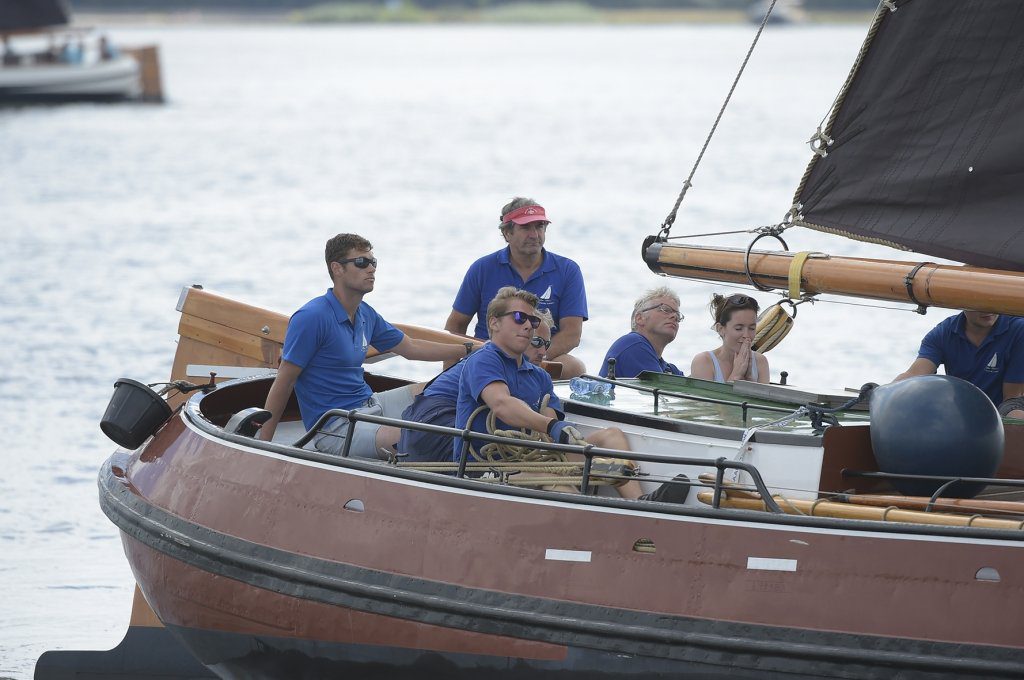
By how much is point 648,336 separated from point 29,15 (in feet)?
132

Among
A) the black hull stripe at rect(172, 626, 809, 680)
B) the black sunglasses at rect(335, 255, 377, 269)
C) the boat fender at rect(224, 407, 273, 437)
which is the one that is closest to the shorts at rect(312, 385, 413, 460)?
the boat fender at rect(224, 407, 273, 437)

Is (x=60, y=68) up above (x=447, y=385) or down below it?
above

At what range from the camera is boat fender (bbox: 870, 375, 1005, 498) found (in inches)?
241

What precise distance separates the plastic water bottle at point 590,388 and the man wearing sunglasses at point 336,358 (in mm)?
885

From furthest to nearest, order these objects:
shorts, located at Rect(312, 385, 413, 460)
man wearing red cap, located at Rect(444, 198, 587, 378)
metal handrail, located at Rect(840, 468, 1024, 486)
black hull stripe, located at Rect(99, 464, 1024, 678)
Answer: man wearing red cap, located at Rect(444, 198, 587, 378)
shorts, located at Rect(312, 385, 413, 460)
metal handrail, located at Rect(840, 468, 1024, 486)
black hull stripe, located at Rect(99, 464, 1024, 678)

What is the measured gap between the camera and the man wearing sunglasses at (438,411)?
23.1ft

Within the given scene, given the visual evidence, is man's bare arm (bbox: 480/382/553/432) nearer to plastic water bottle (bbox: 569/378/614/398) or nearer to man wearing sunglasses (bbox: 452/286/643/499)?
man wearing sunglasses (bbox: 452/286/643/499)

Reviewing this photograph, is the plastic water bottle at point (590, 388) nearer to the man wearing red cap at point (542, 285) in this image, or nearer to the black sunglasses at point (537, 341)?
the black sunglasses at point (537, 341)

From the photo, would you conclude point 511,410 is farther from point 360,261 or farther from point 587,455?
point 360,261

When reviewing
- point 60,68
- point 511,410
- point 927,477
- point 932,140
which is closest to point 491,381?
point 511,410

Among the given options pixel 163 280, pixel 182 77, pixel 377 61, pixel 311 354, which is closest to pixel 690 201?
pixel 163 280

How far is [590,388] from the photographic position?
7.41 meters

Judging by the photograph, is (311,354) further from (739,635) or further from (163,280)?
(163,280)

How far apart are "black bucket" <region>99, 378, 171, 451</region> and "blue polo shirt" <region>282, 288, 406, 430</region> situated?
862 mm
